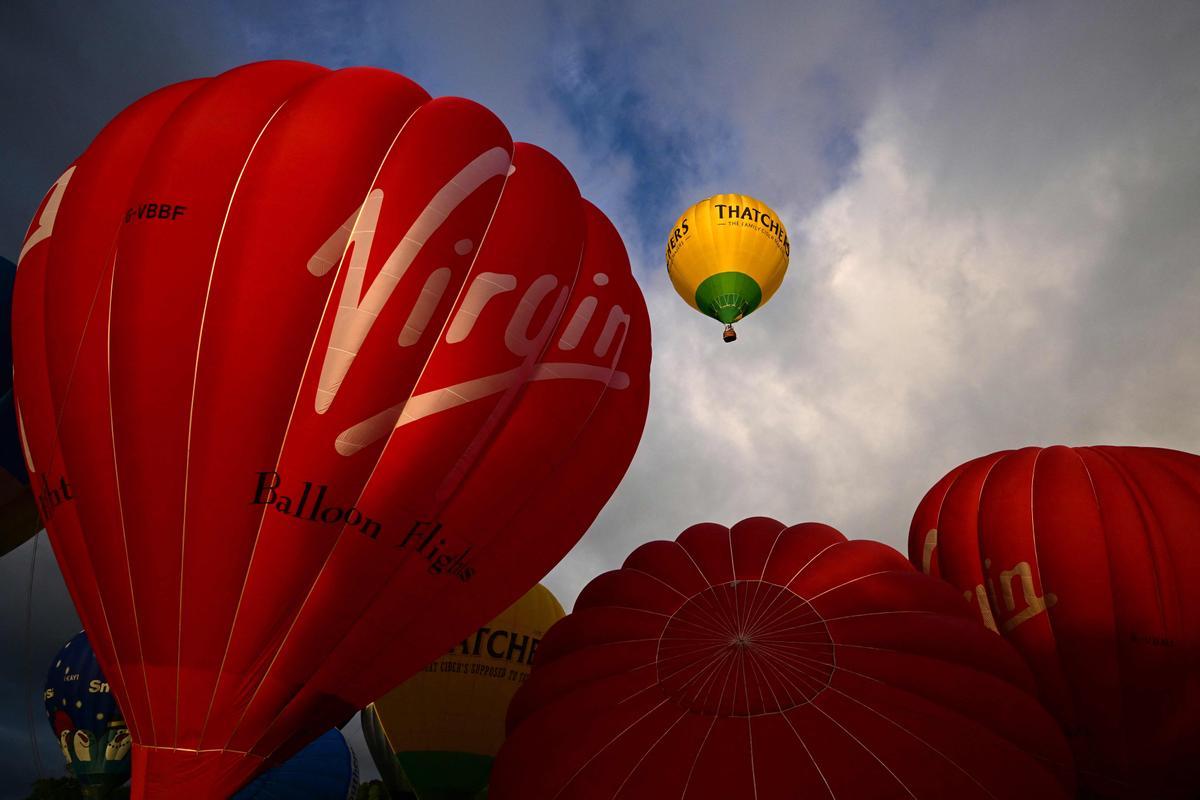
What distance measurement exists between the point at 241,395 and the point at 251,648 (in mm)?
1789

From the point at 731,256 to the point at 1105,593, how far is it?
33.9 ft

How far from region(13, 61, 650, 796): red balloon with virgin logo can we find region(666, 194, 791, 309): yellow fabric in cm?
1026

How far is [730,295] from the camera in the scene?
16.5 metres

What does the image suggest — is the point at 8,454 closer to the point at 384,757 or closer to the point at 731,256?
the point at 384,757

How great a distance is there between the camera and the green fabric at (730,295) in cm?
1641

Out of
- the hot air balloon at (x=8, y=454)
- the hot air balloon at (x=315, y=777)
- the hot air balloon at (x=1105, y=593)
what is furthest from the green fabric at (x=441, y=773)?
the hot air balloon at (x=315, y=777)

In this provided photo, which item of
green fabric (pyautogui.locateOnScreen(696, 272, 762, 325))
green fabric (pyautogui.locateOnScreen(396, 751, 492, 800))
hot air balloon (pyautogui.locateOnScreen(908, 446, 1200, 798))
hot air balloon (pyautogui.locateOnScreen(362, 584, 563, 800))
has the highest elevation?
green fabric (pyautogui.locateOnScreen(696, 272, 762, 325))

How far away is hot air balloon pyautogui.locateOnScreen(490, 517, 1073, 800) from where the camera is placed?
5.54 metres

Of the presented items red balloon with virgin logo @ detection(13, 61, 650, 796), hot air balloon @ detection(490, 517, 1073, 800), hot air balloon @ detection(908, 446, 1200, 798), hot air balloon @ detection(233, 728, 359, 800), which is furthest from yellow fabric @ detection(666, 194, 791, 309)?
hot air balloon @ detection(233, 728, 359, 800)

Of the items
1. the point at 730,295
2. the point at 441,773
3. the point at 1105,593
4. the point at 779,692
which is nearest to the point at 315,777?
the point at 441,773

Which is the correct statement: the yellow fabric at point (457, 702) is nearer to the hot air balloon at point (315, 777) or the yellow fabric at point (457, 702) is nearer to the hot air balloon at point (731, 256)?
the hot air balloon at point (315, 777)

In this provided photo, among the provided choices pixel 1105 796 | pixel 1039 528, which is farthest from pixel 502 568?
pixel 1105 796

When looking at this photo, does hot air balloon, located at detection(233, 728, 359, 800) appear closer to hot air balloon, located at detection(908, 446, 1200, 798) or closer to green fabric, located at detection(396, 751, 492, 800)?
green fabric, located at detection(396, 751, 492, 800)

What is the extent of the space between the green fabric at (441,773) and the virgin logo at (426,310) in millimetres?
5809
